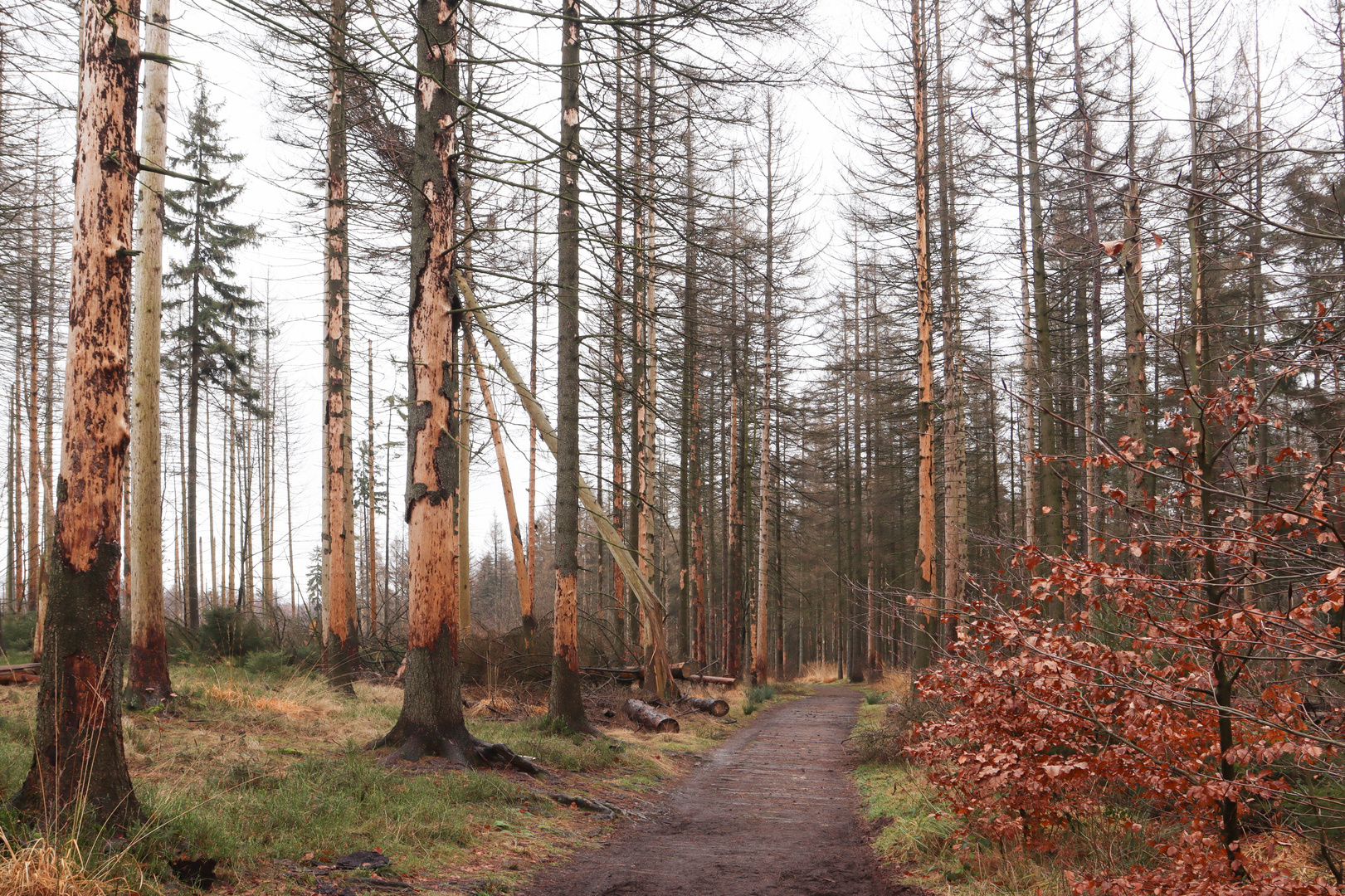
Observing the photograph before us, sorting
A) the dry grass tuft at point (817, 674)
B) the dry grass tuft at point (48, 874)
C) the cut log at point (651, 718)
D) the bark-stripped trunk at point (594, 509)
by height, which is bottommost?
the dry grass tuft at point (817, 674)

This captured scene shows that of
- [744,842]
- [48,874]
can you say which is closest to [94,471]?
[48,874]

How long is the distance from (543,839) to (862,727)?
306 inches

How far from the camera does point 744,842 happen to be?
629cm

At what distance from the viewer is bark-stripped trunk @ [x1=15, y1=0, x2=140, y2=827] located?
→ 386cm

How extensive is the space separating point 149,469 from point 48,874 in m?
6.78

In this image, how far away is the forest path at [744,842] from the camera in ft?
16.4

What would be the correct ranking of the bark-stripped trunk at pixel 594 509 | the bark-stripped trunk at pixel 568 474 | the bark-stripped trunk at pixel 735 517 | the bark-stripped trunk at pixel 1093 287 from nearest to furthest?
the bark-stripped trunk at pixel 1093 287 < the bark-stripped trunk at pixel 568 474 < the bark-stripped trunk at pixel 594 509 < the bark-stripped trunk at pixel 735 517

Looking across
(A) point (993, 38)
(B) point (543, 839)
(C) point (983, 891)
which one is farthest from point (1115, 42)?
(B) point (543, 839)

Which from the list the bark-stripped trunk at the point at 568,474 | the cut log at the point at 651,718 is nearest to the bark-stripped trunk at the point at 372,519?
the cut log at the point at 651,718

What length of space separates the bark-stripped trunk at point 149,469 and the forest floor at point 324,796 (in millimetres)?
578

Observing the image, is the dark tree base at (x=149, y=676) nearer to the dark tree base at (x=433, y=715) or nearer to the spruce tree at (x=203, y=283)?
the dark tree base at (x=433, y=715)

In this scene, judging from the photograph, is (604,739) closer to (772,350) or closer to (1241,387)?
(1241,387)

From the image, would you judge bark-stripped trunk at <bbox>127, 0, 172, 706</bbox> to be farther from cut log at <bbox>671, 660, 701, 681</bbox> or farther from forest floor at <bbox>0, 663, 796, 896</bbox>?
cut log at <bbox>671, 660, 701, 681</bbox>

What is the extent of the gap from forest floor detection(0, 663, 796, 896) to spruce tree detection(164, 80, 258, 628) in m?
11.9
